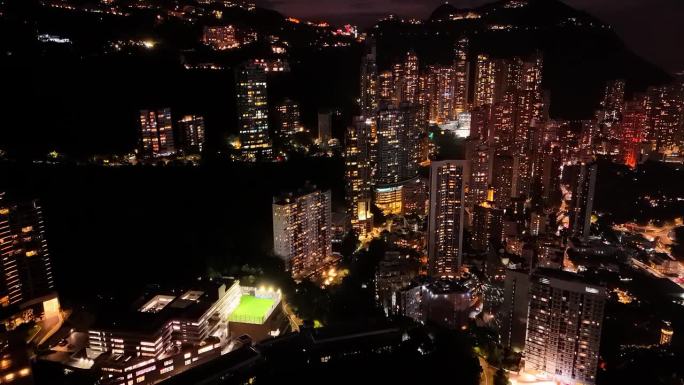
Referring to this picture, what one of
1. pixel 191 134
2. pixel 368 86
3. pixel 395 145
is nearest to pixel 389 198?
pixel 395 145

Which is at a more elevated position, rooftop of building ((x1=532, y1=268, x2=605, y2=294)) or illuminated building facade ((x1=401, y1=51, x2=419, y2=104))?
illuminated building facade ((x1=401, y1=51, x2=419, y2=104))

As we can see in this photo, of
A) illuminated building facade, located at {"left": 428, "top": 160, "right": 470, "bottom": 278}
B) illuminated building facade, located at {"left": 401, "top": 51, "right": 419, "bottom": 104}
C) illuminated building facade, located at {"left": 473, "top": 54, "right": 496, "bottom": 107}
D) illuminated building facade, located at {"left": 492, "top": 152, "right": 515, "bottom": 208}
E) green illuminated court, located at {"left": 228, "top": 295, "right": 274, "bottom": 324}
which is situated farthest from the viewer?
illuminated building facade, located at {"left": 473, "top": 54, "right": 496, "bottom": 107}

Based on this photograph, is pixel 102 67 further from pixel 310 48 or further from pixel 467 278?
pixel 467 278

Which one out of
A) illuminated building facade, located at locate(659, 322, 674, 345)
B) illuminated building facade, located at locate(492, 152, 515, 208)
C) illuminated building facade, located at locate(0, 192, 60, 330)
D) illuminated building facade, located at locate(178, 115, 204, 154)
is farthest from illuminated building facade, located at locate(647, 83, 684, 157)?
illuminated building facade, located at locate(0, 192, 60, 330)

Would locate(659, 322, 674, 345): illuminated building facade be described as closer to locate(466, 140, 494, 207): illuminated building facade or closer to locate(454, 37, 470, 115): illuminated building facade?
locate(466, 140, 494, 207): illuminated building facade

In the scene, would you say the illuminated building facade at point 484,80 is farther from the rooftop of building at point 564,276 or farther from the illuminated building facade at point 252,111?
the rooftop of building at point 564,276

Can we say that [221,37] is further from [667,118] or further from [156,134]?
[667,118]
